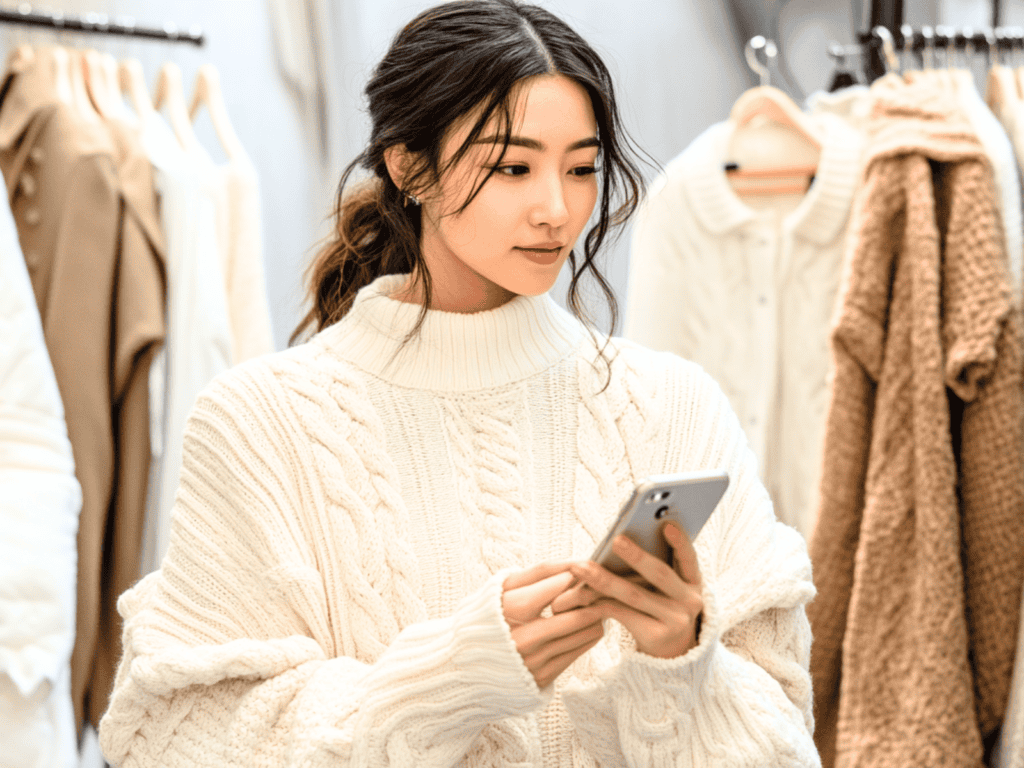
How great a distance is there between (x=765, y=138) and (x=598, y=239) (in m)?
0.86

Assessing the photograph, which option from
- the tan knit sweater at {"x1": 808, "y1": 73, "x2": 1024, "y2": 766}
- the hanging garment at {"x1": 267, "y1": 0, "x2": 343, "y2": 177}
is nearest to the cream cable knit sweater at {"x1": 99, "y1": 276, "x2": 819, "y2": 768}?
the tan knit sweater at {"x1": 808, "y1": 73, "x2": 1024, "y2": 766}

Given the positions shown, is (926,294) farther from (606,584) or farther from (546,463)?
(606,584)

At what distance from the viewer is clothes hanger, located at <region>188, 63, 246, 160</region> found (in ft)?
5.91

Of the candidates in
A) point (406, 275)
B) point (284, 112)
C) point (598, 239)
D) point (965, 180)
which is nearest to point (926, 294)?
point (965, 180)

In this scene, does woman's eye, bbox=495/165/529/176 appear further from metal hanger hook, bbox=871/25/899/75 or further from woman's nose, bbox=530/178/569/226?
metal hanger hook, bbox=871/25/899/75

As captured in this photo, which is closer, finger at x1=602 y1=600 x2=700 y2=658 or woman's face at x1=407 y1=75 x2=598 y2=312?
finger at x1=602 y1=600 x2=700 y2=658

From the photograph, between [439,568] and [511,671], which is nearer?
[511,671]

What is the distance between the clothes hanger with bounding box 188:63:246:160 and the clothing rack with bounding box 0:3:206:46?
5cm

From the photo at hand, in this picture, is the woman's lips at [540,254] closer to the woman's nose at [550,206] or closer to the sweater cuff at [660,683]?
the woman's nose at [550,206]

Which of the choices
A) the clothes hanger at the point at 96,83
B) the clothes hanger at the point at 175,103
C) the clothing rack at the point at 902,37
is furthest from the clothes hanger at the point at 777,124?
the clothes hanger at the point at 96,83

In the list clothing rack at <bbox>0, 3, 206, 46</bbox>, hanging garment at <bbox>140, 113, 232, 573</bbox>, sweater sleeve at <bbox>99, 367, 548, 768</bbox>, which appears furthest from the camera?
clothing rack at <bbox>0, 3, 206, 46</bbox>

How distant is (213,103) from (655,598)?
1.35 metres

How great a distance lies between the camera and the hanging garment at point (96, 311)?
1.53 metres

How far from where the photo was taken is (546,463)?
1025 millimetres
